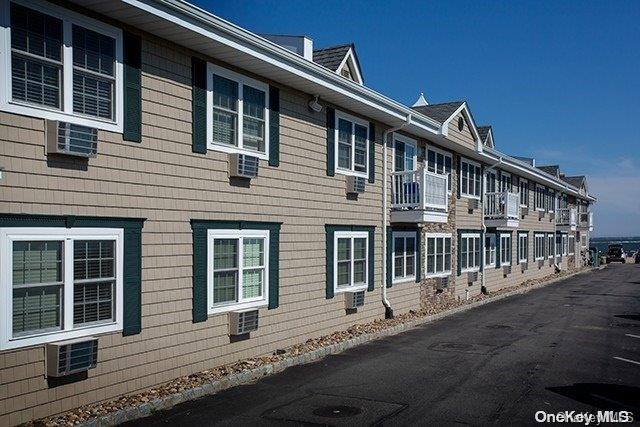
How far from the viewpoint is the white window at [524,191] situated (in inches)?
1320

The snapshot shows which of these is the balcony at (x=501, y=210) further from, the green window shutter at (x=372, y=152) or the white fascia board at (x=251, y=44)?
the white fascia board at (x=251, y=44)

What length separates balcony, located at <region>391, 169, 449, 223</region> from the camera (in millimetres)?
17875

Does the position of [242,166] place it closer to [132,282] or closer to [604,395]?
[132,282]

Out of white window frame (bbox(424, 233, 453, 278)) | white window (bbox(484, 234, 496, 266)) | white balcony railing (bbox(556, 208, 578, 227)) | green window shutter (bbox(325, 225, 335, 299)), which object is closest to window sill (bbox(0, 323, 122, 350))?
green window shutter (bbox(325, 225, 335, 299))

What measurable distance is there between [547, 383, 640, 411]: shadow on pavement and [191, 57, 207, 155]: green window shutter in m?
7.60

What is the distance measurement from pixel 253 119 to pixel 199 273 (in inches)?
139

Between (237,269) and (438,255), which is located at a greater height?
(237,269)

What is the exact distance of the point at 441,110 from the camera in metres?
22.5

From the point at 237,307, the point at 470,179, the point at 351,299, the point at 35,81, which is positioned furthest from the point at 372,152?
the point at 35,81

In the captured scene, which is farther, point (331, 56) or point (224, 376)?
point (331, 56)

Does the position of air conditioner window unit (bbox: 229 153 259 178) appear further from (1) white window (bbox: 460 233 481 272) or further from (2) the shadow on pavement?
(1) white window (bbox: 460 233 481 272)

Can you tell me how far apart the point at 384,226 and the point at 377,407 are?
356 inches

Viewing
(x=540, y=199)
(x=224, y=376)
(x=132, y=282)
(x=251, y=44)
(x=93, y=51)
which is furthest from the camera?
(x=540, y=199)

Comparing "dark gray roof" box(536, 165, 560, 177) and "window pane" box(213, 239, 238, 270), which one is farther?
"dark gray roof" box(536, 165, 560, 177)
